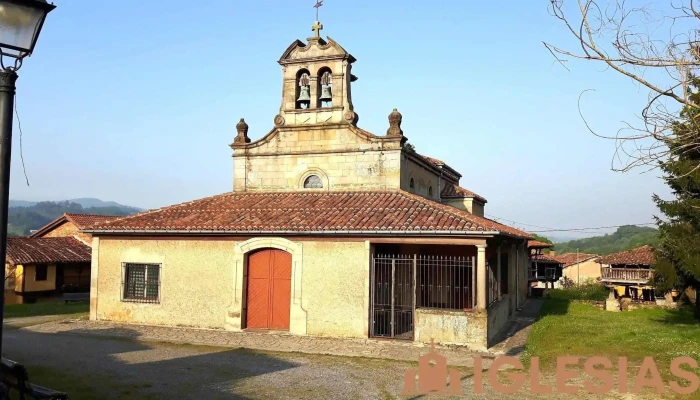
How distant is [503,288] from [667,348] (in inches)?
270

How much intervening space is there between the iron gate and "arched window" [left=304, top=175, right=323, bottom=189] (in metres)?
4.27

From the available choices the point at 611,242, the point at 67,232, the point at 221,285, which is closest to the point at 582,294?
the point at 221,285

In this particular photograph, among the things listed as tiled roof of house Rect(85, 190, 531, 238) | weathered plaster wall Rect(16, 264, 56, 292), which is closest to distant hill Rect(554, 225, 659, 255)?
weathered plaster wall Rect(16, 264, 56, 292)

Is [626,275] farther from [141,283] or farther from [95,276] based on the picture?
[95,276]

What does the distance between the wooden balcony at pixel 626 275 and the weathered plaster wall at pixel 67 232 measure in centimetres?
3516

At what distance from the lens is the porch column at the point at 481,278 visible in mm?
13125

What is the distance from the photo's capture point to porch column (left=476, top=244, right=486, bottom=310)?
13.1 meters

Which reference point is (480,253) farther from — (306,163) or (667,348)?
(306,163)

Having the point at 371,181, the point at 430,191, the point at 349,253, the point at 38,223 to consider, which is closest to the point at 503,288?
the point at 430,191

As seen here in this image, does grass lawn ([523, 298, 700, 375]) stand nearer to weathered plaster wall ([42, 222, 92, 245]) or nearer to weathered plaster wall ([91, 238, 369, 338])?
weathered plaster wall ([91, 238, 369, 338])

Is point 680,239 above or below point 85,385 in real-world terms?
above

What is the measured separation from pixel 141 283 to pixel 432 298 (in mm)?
8509

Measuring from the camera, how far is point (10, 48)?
3.54 meters

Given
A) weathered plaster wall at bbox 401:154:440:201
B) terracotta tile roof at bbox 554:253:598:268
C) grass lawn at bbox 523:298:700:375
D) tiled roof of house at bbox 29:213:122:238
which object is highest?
weathered plaster wall at bbox 401:154:440:201
